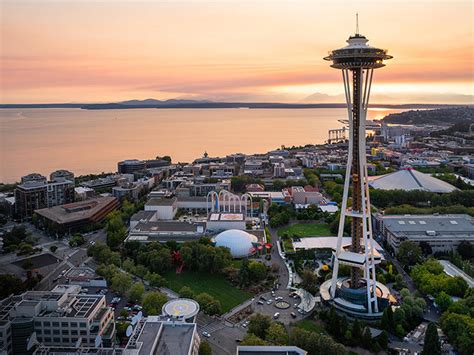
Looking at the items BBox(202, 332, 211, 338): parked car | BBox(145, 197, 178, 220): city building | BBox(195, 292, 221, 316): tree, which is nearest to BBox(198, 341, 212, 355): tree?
BBox(202, 332, 211, 338): parked car

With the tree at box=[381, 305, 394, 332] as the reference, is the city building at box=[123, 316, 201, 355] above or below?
above

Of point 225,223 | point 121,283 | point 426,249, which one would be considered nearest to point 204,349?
point 121,283

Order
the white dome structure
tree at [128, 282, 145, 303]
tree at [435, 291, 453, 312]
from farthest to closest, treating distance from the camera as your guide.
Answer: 1. the white dome structure
2. tree at [128, 282, 145, 303]
3. tree at [435, 291, 453, 312]

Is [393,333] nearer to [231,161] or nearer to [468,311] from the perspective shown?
[468,311]

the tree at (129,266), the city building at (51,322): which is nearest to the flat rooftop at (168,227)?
the tree at (129,266)

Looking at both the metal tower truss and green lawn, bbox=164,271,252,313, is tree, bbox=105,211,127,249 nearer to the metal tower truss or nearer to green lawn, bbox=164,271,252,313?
green lawn, bbox=164,271,252,313

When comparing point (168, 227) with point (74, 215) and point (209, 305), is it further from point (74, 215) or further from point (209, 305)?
point (209, 305)

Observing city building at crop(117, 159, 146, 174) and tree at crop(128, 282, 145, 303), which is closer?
tree at crop(128, 282, 145, 303)
